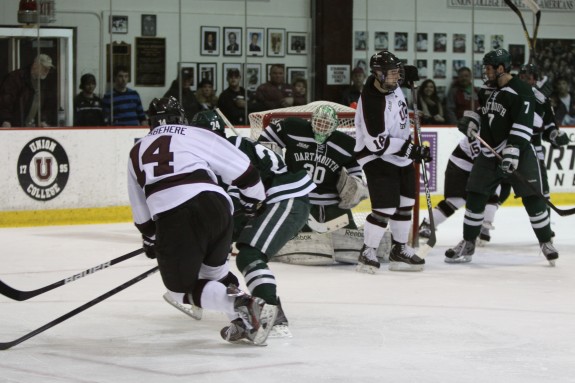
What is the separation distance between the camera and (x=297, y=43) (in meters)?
9.97

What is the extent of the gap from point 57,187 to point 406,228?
3.11 m

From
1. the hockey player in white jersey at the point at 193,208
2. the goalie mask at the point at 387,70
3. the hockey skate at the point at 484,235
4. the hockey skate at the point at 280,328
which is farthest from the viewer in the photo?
the hockey skate at the point at 484,235

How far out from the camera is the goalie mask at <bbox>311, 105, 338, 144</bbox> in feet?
20.6

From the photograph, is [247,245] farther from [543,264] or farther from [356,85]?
[356,85]

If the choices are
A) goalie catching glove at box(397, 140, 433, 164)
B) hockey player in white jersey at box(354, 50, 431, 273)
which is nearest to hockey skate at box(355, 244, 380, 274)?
hockey player in white jersey at box(354, 50, 431, 273)

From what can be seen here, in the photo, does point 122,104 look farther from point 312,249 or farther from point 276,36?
point 312,249

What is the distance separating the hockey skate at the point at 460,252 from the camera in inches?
263

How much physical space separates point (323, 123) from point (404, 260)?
2.83 feet

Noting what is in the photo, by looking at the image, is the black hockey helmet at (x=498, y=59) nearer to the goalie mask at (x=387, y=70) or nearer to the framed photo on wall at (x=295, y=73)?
the goalie mask at (x=387, y=70)

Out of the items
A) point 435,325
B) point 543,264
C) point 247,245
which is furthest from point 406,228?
point 247,245

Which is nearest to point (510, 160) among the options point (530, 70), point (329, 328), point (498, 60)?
point (498, 60)

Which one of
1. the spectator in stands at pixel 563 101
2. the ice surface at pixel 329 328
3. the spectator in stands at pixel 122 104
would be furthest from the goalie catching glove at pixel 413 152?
the spectator in stands at pixel 563 101

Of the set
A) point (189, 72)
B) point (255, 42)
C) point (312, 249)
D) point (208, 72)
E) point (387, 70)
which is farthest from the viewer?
point (255, 42)

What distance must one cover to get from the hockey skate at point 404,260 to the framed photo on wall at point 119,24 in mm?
3660
